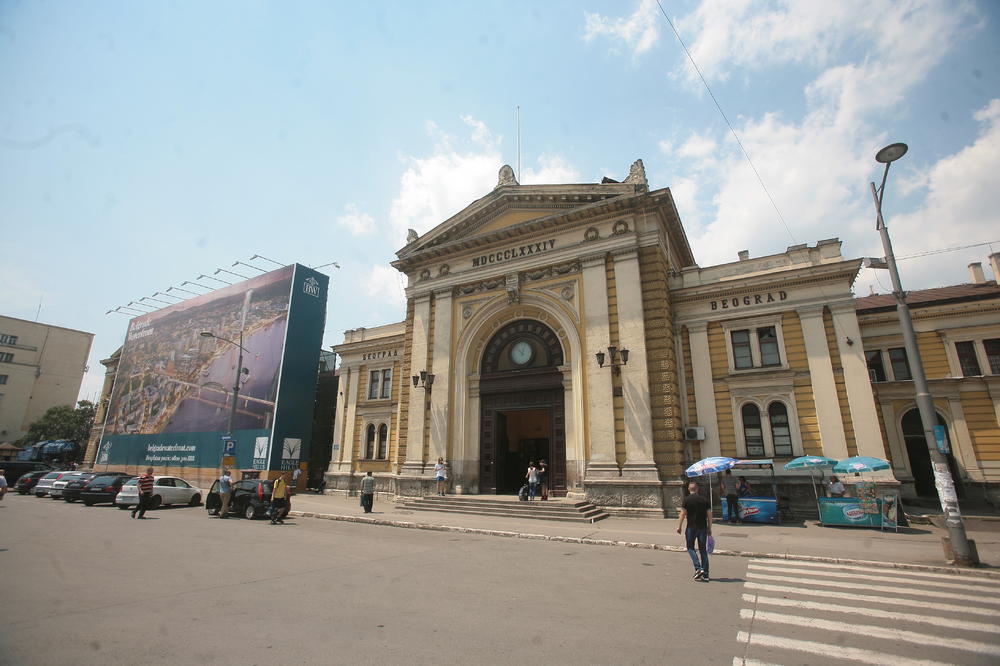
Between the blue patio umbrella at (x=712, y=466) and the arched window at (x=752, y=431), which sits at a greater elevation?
the arched window at (x=752, y=431)

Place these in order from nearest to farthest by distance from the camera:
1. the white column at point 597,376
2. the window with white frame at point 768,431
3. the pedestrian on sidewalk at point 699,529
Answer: the pedestrian on sidewalk at point 699,529
the window with white frame at point 768,431
the white column at point 597,376

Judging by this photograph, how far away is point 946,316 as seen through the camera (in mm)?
20266

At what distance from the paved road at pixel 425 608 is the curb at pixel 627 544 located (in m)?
0.57

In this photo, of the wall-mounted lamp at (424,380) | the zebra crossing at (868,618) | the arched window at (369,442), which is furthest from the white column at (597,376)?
the arched window at (369,442)

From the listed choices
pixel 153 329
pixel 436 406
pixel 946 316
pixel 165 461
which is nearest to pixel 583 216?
pixel 436 406

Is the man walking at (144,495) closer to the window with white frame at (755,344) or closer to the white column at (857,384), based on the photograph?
the window with white frame at (755,344)

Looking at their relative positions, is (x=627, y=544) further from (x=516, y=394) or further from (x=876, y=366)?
(x=876, y=366)

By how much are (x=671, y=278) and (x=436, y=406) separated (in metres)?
12.7

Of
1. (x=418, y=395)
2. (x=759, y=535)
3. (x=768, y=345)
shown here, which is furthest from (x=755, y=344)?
(x=418, y=395)

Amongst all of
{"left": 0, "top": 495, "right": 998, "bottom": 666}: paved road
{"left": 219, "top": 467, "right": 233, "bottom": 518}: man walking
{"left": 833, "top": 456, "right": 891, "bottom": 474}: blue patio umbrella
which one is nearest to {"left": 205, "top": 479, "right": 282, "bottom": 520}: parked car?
{"left": 219, "top": 467, "right": 233, "bottom": 518}: man walking

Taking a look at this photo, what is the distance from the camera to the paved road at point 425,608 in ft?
15.9

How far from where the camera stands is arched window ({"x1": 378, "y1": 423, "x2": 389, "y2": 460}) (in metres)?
29.0

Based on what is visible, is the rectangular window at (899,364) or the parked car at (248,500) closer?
the parked car at (248,500)

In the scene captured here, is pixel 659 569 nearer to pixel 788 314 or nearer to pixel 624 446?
pixel 624 446
